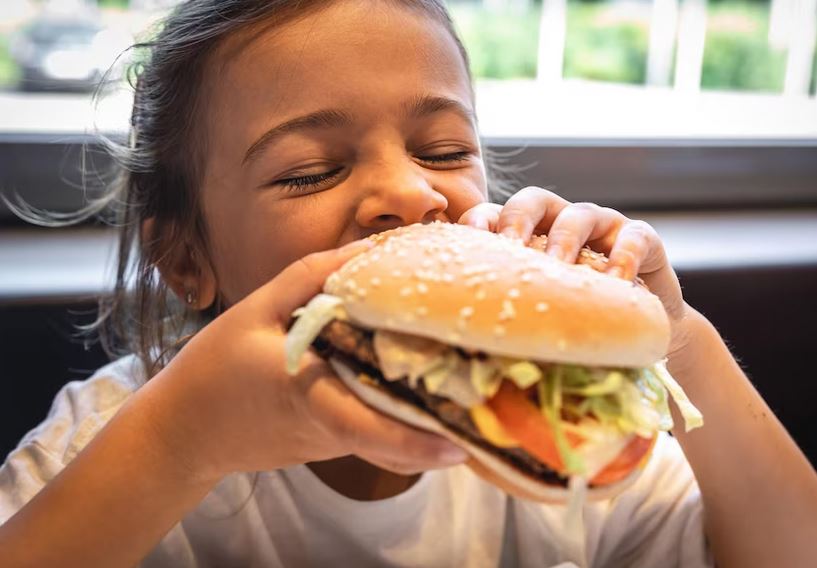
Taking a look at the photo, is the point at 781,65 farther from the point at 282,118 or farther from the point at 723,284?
the point at 282,118

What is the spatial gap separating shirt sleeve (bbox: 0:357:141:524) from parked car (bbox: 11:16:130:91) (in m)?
1.10

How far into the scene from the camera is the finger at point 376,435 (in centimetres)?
79

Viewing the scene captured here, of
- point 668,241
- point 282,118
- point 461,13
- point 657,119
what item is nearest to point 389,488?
point 282,118

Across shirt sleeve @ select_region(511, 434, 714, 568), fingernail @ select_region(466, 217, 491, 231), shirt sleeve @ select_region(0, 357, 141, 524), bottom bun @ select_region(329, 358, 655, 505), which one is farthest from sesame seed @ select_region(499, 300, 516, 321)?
shirt sleeve @ select_region(0, 357, 141, 524)

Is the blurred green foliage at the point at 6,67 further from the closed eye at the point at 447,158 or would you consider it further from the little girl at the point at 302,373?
the closed eye at the point at 447,158

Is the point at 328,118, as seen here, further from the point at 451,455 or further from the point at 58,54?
the point at 58,54

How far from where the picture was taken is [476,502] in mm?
1435

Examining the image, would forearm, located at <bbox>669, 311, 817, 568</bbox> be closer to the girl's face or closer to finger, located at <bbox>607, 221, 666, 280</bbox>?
finger, located at <bbox>607, 221, 666, 280</bbox>

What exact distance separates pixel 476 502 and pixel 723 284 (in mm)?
975

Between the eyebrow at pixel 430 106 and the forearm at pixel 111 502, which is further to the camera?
the eyebrow at pixel 430 106

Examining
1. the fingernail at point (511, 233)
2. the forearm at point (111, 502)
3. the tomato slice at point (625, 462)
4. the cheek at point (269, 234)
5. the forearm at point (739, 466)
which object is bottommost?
the forearm at point (739, 466)

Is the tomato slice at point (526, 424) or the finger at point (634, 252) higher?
the finger at point (634, 252)

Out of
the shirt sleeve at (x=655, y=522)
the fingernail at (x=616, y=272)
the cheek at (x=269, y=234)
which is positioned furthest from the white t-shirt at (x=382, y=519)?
the fingernail at (x=616, y=272)

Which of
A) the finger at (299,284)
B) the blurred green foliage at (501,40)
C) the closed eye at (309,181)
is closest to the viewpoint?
the finger at (299,284)
